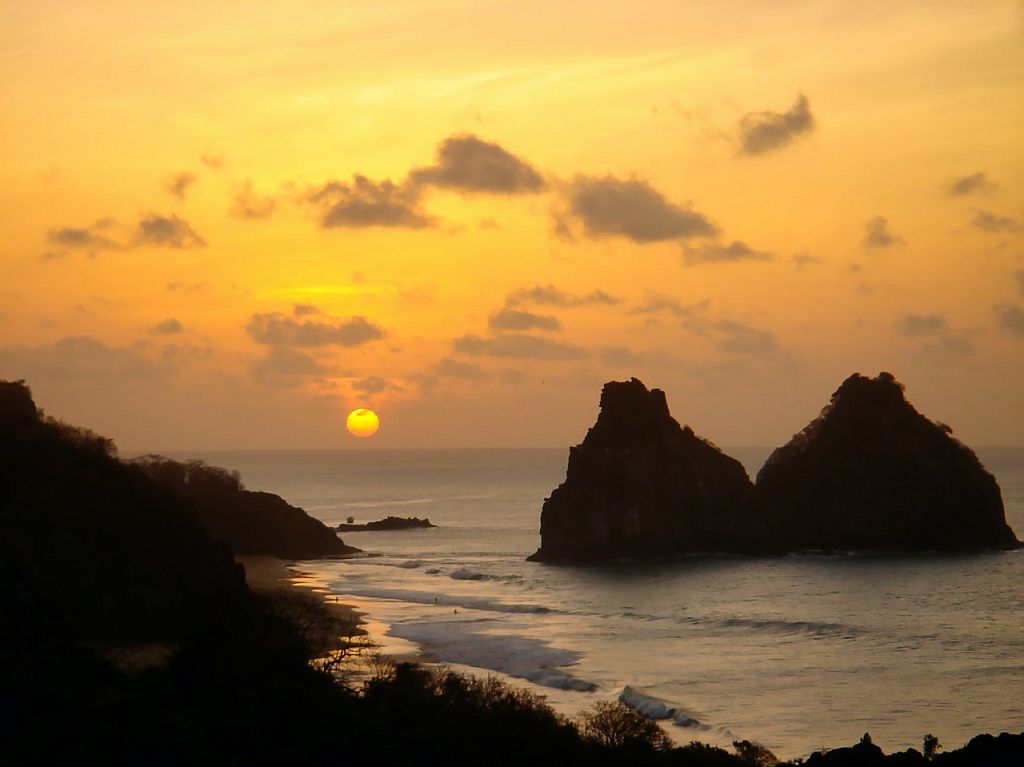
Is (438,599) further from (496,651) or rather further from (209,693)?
(209,693)

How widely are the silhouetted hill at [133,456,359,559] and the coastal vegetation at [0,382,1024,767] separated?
76.1 m

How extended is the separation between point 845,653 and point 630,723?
3400cm

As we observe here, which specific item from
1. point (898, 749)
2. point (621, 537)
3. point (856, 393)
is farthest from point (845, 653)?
point (856, 393)

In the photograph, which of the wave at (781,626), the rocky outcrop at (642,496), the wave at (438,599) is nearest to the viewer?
the wave at (781,626)

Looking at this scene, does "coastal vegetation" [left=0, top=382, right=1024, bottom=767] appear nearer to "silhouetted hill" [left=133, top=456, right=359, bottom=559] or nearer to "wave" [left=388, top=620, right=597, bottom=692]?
"wave" [left=388, top=620, right=597, bottom=692]

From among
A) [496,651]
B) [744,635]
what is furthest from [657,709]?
[744,635]

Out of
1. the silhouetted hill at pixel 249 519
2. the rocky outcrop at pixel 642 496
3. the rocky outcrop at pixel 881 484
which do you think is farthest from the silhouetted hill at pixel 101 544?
the rocky outcrop at pixel 881 484

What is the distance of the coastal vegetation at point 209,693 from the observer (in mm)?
41594

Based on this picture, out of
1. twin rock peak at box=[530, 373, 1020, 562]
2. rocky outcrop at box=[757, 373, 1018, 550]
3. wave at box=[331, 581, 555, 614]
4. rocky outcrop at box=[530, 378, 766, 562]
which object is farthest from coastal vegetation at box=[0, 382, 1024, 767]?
rocky outcrop at box=[757, 373, 1018, 550]

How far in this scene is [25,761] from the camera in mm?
39000

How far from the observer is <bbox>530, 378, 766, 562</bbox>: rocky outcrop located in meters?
139

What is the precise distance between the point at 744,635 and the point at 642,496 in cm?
5168

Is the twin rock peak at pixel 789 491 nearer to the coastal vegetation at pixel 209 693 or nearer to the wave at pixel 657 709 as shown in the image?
the coastal vegetation at pixel 209 693

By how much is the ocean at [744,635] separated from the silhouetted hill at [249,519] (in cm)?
932
